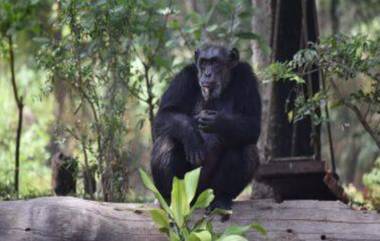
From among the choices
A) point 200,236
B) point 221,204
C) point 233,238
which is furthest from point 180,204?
point 221,204

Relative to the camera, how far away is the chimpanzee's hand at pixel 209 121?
783 centimetres

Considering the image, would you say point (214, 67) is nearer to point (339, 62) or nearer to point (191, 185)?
point (339, 62)

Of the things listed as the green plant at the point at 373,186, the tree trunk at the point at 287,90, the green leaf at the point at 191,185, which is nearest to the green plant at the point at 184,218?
the green leaf at the point at 191,185

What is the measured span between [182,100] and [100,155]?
168 centimetres

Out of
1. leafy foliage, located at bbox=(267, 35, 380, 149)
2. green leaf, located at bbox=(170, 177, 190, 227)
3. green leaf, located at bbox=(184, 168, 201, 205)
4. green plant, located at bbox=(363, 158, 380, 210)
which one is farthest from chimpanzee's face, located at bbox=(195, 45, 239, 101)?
green plant, located at bbox=(363, 158, 380, 210)

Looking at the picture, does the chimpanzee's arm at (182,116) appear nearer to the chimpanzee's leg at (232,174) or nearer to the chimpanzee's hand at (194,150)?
the chimpanzee's hand at (194,150)

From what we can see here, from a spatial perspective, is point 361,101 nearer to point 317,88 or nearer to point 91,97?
point 317,88

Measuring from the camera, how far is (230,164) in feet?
25.6

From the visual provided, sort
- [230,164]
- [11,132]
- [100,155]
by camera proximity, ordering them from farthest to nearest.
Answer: [11,132]
[100,155]
[230,164]

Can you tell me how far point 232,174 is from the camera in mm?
7812

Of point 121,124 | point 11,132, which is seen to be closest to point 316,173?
point 121,124

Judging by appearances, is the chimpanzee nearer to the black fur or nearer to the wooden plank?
the black fur

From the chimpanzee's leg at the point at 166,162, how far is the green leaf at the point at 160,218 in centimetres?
119

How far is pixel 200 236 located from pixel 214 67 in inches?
99.2
